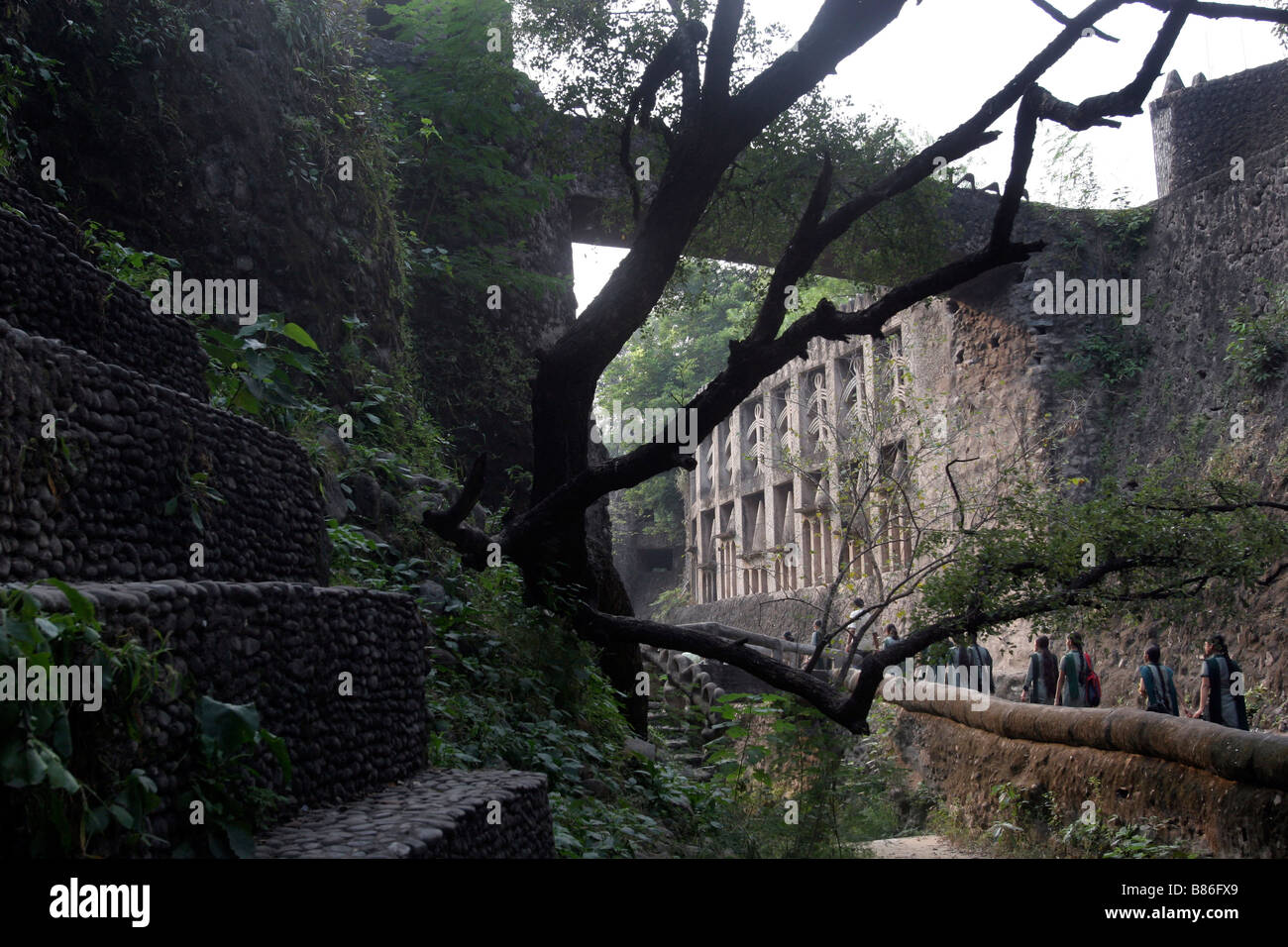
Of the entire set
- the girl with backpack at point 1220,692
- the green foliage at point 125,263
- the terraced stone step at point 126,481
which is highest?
the green foliage at point 125,263

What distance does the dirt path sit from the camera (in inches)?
400

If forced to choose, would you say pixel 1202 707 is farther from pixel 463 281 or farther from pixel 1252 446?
pixel 463 281

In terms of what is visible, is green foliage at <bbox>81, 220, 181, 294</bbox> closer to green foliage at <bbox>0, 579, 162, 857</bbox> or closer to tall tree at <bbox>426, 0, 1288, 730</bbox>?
tall tree at <bbox>426, 0, 1288, 730</bbox>

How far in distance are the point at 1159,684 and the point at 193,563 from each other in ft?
29.1

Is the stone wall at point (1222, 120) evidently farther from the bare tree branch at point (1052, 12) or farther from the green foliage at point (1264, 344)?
the bare tree branch at point (1052, 12)

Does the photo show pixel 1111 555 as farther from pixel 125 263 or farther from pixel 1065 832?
pixel 125 263

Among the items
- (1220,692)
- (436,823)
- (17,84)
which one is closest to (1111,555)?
(1220,692)

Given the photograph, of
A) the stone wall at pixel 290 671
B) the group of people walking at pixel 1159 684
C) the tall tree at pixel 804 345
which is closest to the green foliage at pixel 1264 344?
the tall tree at pixel 804 345

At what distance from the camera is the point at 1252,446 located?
1315cm

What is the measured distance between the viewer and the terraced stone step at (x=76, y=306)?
5793mm

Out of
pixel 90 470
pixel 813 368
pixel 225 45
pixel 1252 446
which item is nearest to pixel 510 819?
pixel 90 470

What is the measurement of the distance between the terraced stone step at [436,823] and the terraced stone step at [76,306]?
10.1 ft

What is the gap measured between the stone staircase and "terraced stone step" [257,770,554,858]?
2 cm
